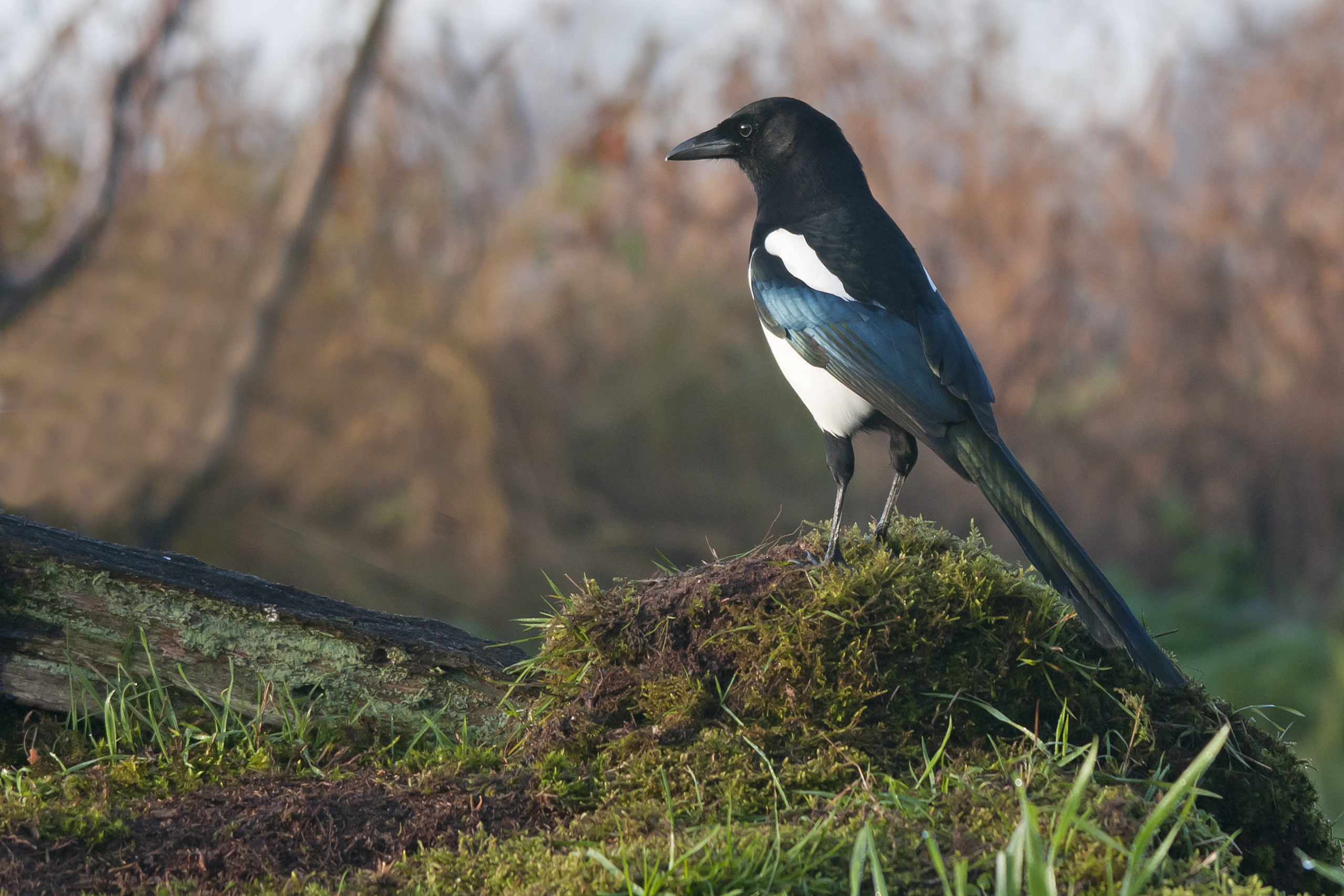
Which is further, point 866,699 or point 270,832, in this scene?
point 866,699

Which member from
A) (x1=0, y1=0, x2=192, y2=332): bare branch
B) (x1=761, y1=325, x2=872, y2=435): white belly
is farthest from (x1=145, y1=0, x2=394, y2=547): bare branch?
(x1=761, y1=325, x2=872, y2=435): white belly

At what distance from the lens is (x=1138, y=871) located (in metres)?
1.80

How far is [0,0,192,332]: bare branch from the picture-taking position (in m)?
6.91

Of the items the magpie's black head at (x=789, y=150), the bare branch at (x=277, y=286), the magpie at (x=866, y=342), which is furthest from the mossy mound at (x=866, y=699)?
the bare branch at (x=277, y=286)

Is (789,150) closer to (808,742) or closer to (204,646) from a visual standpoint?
(808,742)

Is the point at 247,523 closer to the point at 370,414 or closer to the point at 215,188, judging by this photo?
the point at 370,414

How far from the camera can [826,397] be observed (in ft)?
10.6

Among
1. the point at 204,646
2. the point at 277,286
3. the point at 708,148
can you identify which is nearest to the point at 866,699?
the point at 204,646

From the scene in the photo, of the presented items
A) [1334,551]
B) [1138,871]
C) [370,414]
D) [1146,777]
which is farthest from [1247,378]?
[1138,871]

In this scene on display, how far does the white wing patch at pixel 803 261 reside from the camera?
323cm

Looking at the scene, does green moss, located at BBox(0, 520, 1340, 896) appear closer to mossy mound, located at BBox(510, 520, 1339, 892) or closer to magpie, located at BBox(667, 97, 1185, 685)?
mossy mound, located at BBox(510, 520, 1339, 892)

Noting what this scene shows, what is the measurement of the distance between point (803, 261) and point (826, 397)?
1.42 ft

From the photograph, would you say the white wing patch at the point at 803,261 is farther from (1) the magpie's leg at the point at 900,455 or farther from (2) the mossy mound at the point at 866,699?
(2) the mossy mound at the point at 866,699

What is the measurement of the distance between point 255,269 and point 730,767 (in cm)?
631
